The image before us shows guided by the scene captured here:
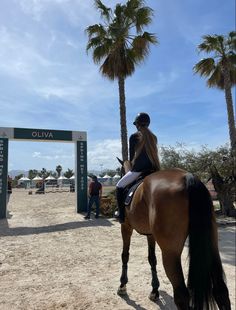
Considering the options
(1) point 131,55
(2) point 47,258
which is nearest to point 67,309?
(2) point 47,258

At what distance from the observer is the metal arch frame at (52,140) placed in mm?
15023

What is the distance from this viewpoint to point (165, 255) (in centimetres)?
370

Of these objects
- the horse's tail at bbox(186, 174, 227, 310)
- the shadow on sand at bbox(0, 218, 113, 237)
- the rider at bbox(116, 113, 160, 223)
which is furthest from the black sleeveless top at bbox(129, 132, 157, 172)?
the shadow on sand at bbox(0, 218, 113, 237)

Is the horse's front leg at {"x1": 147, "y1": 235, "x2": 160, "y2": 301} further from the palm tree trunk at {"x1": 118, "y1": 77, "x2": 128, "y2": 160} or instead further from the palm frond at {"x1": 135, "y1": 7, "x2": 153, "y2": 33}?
the palm frond at {"x1": 135, "y1": 7, "x2": 153, "y2": 33}

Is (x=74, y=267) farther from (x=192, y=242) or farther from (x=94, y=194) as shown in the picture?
(x=94, y=194)

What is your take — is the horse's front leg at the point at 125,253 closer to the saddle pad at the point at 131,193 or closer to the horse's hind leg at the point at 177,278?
the saddle pad at the point at 131,193

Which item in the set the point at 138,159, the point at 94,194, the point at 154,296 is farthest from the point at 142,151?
the point at 94,194

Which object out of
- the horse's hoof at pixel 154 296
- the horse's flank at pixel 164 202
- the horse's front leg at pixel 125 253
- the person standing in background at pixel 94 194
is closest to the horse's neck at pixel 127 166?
the horse's front leg at pixel 125 253

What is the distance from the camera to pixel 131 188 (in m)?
4.93

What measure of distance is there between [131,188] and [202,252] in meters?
1.60

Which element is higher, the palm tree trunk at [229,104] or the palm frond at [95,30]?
the palm frond at [95,30]

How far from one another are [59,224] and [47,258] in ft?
17.7

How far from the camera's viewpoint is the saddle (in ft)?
15.8

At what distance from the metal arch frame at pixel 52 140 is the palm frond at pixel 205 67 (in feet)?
30.4
